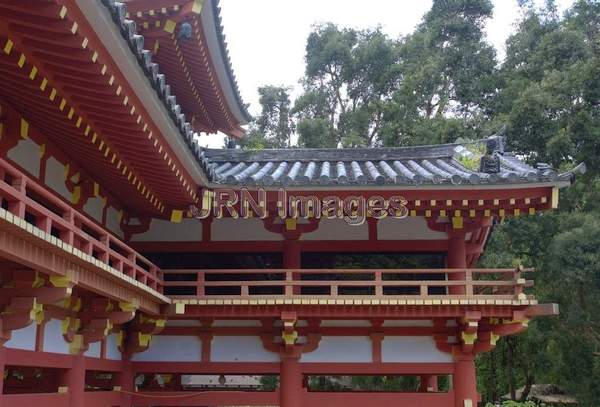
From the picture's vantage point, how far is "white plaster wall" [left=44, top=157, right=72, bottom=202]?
26.6 ft

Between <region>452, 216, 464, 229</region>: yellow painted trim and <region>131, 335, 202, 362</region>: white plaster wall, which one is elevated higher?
<region>452, 216, 464, 229</region>: yellow painted trim

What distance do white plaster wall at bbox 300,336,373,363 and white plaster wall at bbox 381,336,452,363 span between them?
0.29 metres

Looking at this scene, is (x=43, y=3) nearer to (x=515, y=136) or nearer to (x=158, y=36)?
(x=158, y=36)

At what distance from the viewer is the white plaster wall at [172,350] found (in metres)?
11.1

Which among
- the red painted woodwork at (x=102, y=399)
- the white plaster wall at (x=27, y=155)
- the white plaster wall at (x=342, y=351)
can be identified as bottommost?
the red painted woodwork at (x=102, y=399)

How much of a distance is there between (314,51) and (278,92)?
132 inches

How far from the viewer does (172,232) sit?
38.0 feet

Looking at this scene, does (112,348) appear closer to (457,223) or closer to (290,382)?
(290,382)

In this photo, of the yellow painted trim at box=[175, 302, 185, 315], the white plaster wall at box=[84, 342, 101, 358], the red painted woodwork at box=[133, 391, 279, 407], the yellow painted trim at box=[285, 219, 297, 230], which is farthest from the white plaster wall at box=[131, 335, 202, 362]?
the yellow painted trim at box=[285, 219, 297, 230]

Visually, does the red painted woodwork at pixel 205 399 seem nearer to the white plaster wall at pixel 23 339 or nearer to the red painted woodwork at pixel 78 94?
the white plaster wall at pixel 23 339

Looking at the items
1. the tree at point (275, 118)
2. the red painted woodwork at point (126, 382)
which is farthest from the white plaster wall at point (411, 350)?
the tree at point (275, 118)

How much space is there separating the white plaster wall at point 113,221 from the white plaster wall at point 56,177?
1.74 metres

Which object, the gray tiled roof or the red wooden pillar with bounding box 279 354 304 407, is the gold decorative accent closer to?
the gray tiled roof

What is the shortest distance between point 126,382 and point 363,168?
570 centimetres
